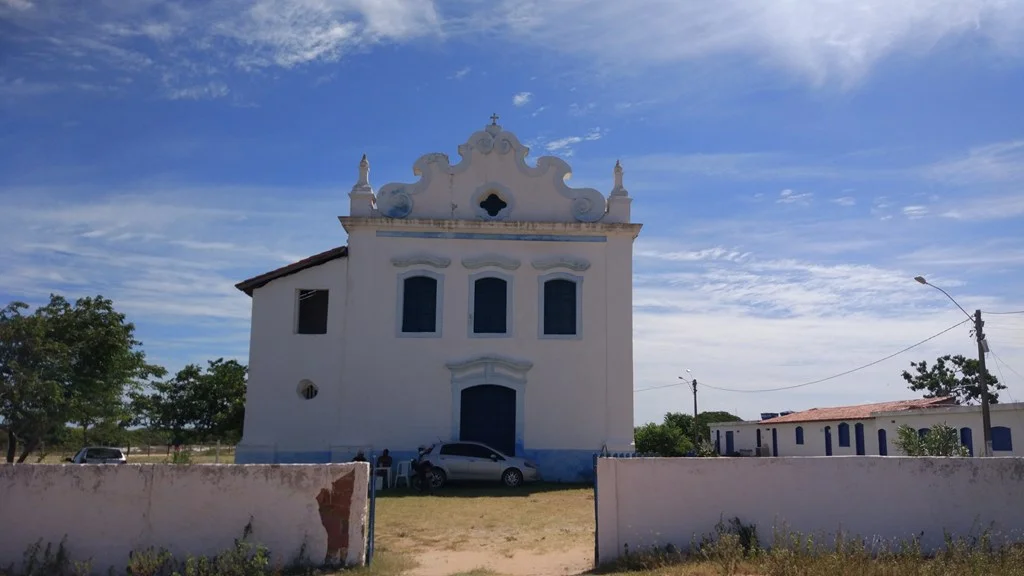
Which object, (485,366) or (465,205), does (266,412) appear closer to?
(485,366)

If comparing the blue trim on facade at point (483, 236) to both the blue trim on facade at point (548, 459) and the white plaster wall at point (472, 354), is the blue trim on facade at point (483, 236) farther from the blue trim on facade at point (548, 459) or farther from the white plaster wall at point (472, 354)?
the blue trim on facade at point (548, 459)

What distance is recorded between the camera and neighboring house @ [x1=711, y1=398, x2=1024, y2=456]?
1040 inches

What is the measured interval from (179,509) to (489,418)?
41.1 ft

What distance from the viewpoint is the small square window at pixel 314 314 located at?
928 inches

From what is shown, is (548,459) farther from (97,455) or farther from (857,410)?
(857,410)

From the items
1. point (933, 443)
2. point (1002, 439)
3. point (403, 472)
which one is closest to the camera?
point (403, 472)

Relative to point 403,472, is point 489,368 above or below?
above

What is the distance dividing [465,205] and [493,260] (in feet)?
5.73

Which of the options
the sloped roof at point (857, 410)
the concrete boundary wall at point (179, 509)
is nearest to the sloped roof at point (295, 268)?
the concrete boundary wall at point (179, 509)

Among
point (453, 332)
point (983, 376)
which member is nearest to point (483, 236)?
point (453, 332)

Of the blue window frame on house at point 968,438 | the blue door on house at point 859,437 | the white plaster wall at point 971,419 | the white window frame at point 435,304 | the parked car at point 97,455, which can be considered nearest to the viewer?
the white window frame at point 435,304

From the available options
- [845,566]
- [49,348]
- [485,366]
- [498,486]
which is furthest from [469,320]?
[845,566]

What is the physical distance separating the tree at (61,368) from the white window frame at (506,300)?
11.7 m

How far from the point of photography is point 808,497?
10.7 metres
